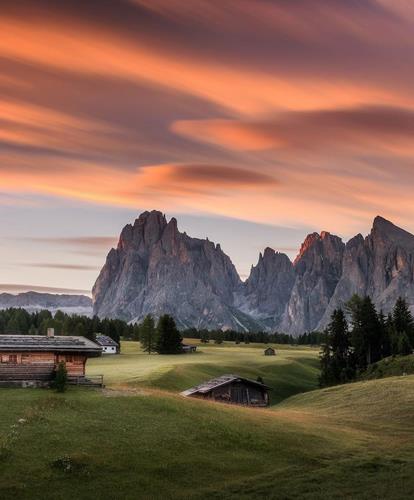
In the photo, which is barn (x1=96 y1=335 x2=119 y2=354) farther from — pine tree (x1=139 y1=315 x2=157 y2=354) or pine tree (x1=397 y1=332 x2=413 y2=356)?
pine tree (x1=397 y1=332 x2=413 y2=356)

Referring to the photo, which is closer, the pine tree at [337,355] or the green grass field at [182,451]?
the green grass field at [182,451]

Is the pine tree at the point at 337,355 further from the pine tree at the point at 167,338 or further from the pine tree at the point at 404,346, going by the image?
the pine tree at the point at 167,338

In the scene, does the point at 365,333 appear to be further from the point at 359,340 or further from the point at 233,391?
the point at 233,391

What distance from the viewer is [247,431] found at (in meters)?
40.7

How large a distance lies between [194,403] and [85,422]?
12.0 m

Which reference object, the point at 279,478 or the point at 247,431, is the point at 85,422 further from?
the point at 279,478

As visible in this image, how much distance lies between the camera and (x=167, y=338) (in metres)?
155

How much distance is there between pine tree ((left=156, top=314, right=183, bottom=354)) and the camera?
154 metres

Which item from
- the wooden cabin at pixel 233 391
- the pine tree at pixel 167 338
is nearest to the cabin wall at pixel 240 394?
the wooden cabin at pixel 233 391

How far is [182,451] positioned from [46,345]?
75.4 feet

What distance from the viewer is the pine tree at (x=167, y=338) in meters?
154

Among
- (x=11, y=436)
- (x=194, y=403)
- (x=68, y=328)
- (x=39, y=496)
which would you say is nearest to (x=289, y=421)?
(x=194, y=403)

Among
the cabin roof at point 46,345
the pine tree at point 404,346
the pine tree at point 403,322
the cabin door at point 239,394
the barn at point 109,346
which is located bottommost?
the cabin door at point 239,394

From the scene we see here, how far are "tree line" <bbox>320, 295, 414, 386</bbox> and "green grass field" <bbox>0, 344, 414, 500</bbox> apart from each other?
189ft
